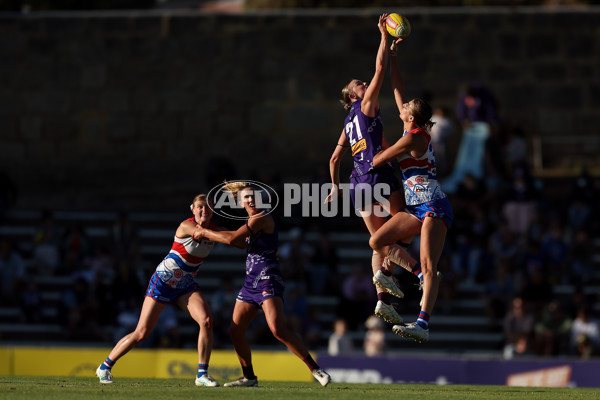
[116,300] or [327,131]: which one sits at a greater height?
[327,131]

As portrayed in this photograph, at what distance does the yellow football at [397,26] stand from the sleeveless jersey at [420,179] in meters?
1.01

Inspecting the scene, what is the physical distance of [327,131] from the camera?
24562 mm

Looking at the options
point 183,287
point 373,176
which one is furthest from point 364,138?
point 183,287

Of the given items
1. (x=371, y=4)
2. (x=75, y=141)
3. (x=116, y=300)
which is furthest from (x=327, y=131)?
(x=116, y=300)

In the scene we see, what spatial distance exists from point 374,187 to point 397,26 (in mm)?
1586

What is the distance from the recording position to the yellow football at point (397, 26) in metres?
11.3

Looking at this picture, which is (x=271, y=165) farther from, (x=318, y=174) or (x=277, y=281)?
(x=277, y=281)

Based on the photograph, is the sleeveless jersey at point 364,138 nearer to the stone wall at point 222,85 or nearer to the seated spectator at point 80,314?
the seated spectator at point 80,314

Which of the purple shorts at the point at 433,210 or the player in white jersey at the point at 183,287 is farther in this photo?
the player in white jersey at the point at 183,287

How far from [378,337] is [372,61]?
787 cm

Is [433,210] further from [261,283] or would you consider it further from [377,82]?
[261,283]

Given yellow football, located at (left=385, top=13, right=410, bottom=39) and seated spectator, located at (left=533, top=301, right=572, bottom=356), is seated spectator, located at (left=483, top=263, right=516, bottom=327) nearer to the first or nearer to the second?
seated spectator, located at (left=533, top=301, right=572, bottom=356)

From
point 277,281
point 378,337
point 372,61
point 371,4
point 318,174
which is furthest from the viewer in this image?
point 371,4

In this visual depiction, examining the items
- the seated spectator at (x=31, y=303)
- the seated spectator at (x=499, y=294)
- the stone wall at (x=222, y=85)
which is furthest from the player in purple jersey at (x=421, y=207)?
the stone wall at (x=222, y=85)
